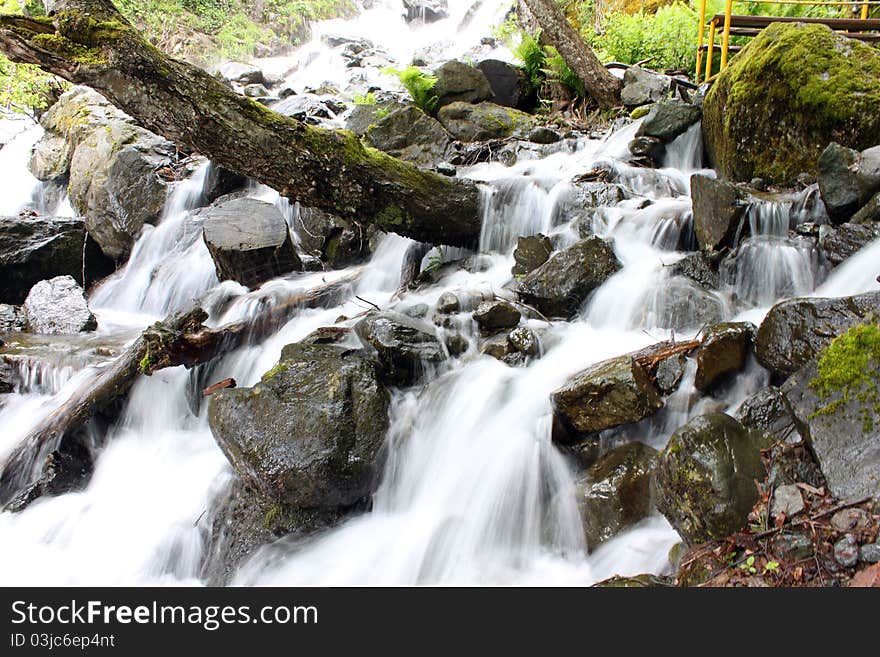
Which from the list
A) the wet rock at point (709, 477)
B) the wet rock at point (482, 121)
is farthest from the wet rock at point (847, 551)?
the wet rock at point (482, 121)

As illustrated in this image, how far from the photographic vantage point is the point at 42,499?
14.3 feet

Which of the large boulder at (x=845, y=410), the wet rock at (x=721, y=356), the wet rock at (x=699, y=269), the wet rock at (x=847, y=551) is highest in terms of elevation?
the large boulder at (x=845, y=410)

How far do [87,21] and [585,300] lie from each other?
4512mm

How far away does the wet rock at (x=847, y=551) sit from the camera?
188cm

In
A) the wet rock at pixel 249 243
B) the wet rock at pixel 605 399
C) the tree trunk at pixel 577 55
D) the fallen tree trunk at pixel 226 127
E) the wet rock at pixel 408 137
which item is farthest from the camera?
the tree trunk at pixel 577 55

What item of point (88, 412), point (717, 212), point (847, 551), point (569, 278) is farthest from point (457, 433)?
point (88, 412)

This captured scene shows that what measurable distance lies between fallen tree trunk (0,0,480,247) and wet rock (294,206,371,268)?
155 centimetres

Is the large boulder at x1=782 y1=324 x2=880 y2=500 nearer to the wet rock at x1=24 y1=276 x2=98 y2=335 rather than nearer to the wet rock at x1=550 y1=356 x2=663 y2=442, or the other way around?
the wet rock at x1=550 y1=356 x2=663 y2=442

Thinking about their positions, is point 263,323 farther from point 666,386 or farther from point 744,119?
point 744,119

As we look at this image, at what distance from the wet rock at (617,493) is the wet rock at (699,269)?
202 cm

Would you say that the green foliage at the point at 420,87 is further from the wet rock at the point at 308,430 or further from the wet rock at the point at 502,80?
the wet rock at the point at 308,430

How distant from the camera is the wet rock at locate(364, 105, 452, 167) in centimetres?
883

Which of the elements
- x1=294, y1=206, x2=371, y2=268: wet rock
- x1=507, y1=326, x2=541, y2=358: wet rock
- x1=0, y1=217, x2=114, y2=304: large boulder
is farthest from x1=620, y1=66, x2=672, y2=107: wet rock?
x1=0, y1=217, x2=114, y2=304: large boulder

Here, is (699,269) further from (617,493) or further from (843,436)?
(843,436)
